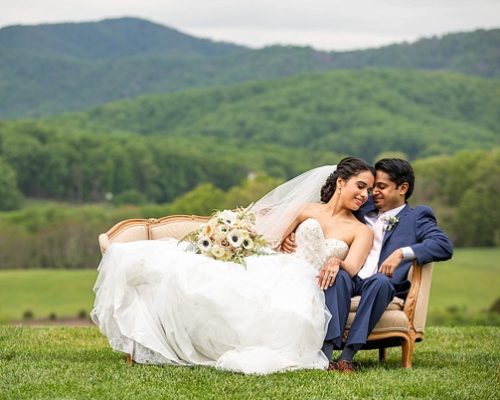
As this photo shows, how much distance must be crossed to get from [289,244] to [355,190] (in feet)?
2.63

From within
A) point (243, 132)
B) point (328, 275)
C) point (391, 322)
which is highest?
point (328, 275)

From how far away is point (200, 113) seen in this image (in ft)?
559

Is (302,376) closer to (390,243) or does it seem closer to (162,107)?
(390,243)

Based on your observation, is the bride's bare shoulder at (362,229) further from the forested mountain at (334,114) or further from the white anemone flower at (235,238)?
the forested mountain at (334,114)

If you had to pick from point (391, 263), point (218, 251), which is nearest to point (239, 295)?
point (218, 251)

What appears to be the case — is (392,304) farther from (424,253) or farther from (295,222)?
(295,222)

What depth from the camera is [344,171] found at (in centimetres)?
923

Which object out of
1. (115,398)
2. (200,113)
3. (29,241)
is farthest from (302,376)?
(200,113)

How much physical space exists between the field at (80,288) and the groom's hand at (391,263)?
2510 inches

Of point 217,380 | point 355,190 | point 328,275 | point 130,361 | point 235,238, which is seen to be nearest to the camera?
point 217,380

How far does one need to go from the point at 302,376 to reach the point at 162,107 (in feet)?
549

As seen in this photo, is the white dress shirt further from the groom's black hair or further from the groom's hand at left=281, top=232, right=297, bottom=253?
the groom's hand at left=281, top=232, right=297, bottom=253

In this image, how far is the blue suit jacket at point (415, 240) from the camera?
8.80 metres

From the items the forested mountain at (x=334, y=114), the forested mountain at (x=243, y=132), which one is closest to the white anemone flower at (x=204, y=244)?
the forested mountain at (x=243, y=132)
